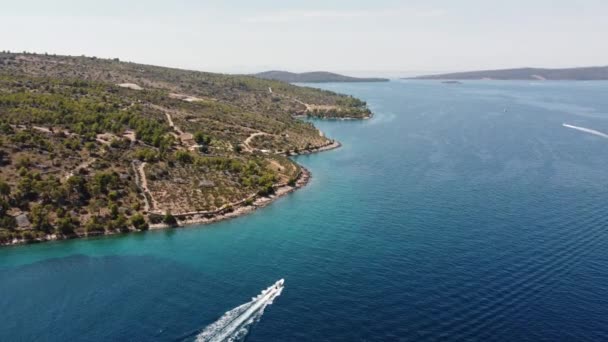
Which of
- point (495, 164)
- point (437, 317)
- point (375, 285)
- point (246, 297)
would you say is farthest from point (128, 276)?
point (495, 164)

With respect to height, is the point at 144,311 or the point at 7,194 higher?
the point at 7,194

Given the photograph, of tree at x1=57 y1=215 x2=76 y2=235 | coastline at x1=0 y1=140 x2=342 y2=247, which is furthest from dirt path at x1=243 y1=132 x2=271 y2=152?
tree at x1=57 y1=215 x2=76 y2=235

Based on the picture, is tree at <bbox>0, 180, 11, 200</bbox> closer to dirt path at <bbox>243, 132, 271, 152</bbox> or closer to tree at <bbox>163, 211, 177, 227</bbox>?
tree at <bbox>163, 211, 177, 227</bbox>

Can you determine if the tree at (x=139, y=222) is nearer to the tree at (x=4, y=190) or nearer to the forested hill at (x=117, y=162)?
the forested hill at (x=117, y=162)

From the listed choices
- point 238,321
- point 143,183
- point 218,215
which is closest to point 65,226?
point 143,183

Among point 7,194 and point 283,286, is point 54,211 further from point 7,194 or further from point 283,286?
point 283,286

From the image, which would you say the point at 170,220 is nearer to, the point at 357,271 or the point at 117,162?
the point at 117,162

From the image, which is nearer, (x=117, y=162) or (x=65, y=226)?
(x=65, y=226)
